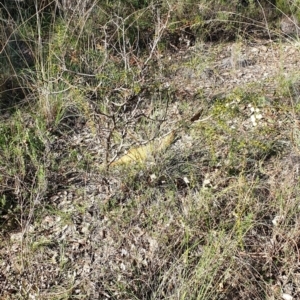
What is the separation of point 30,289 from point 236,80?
6.72 ft

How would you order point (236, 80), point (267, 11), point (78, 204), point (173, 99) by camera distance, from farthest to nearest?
point (267, 11)
point (236, 80)
point (173, 99)
point (78, 204)

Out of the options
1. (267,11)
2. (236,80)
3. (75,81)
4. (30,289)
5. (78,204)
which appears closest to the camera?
(30,289)

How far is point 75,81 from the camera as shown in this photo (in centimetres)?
286

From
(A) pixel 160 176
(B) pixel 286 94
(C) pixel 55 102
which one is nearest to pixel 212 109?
(B) pixel 286 94

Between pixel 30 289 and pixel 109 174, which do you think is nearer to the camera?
pixel 30 289

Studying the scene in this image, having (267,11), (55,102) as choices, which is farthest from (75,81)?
(267,11)

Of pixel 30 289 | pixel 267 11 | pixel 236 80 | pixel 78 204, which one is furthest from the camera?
pixel 267 11

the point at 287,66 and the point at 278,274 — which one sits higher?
the point at 287,66

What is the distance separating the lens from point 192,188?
2.42 metres

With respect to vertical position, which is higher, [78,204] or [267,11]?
[267,11]

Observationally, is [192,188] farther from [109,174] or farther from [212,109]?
[212,109]

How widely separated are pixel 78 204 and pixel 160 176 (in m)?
0.45

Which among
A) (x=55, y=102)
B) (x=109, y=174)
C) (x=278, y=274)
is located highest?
(x=55, y=102)

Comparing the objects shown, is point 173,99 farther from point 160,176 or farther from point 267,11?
point 267,11
